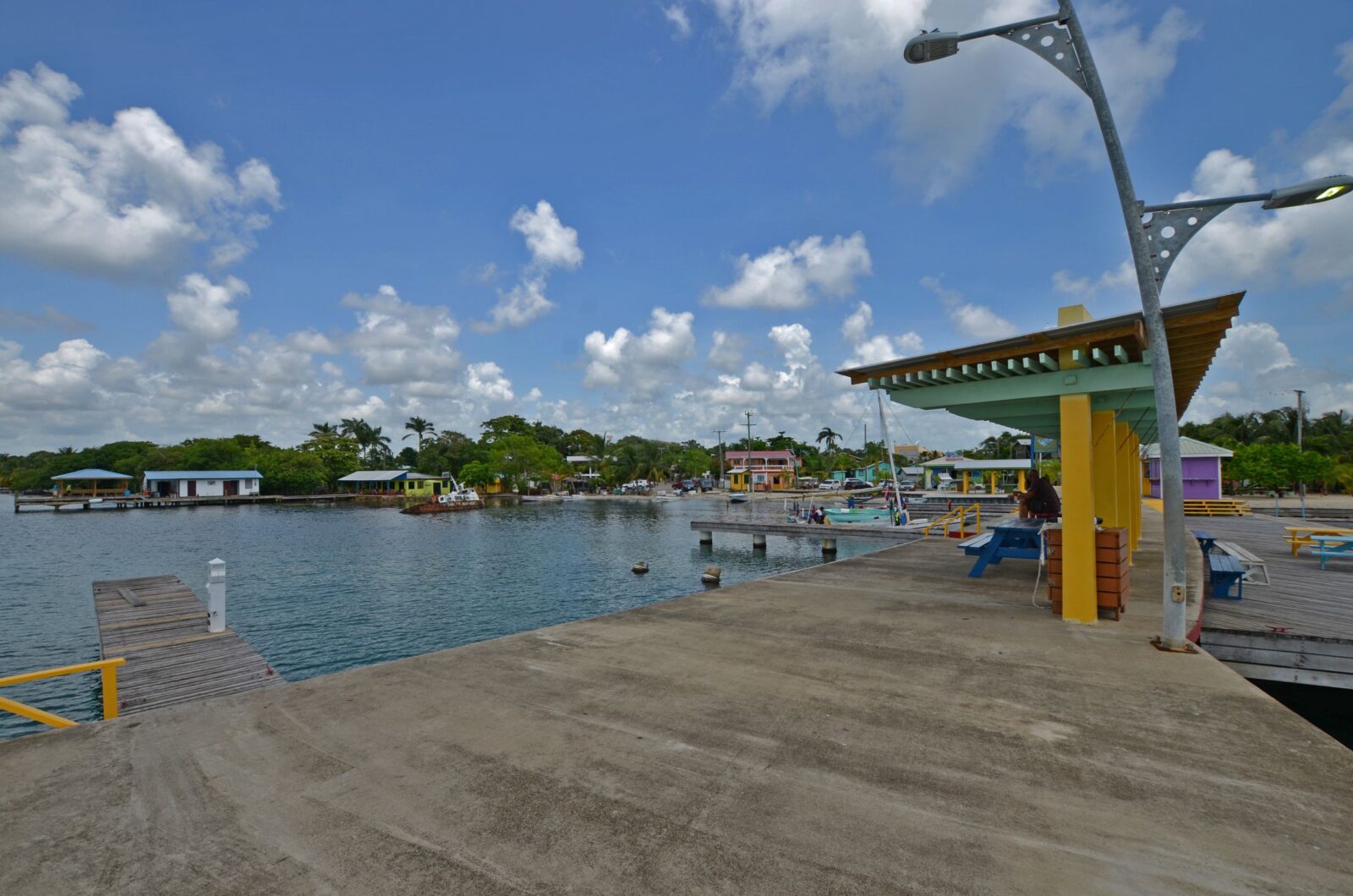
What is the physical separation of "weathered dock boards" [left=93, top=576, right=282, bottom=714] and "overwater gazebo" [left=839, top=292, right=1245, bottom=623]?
9517 mm

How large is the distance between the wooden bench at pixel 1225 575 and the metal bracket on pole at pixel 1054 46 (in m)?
6.37

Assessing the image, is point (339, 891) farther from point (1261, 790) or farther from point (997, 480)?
point (997, 480)

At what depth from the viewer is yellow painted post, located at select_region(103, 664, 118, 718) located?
16.5ft

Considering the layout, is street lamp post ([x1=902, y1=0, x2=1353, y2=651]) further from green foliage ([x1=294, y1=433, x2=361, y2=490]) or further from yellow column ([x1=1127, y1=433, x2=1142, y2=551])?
green foliage ([x1=294, y1=433, x2=361, y2=490])

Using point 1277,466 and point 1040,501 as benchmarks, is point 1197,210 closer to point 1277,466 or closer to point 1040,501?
point 1040,501

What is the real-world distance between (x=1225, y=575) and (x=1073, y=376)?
410cm

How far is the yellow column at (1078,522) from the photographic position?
7020mm

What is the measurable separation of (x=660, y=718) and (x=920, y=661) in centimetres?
275

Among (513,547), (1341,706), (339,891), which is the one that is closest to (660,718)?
(339,891)

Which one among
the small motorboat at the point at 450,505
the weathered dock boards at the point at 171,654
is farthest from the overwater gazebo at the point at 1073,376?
the small motorboat at the point at 450,505

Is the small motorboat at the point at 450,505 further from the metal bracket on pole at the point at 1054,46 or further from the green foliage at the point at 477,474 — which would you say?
the metal bracket on pole at the point at 1054,46

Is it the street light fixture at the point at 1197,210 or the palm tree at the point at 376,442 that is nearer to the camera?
the street light fixture at the point at 1197,210

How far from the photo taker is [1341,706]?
7699mm

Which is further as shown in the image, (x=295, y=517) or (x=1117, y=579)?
(x=295, y=517)
